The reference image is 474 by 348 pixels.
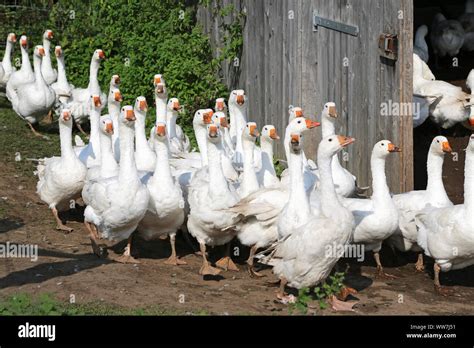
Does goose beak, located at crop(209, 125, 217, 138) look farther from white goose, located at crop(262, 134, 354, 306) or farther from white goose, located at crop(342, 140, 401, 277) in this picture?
white goose, located at crop(342, 140, 401, 277)

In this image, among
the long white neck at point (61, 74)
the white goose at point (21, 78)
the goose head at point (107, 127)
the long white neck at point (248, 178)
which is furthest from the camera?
the white goose at point (21, 78)

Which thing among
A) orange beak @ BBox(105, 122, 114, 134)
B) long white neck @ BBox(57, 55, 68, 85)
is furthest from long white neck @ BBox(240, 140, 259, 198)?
long white neck @ BBox(57, 55, 68, 85)

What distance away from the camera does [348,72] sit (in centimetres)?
1229

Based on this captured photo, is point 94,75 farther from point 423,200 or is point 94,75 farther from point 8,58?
point 423,200

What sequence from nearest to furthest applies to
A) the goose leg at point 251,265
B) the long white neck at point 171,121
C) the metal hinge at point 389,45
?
the goose leg at point 251,265 → the metal hinge at point 389,45 → the long white neck at point 171,121

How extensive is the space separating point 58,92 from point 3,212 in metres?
4.27

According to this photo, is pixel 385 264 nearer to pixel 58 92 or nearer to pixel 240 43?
pixel 240 43

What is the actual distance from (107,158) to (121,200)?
46.2 inches

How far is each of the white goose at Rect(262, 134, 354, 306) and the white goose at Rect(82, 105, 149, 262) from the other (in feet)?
5.35

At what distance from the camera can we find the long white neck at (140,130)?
11.9 meters

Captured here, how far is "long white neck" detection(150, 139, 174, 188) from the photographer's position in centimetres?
1068

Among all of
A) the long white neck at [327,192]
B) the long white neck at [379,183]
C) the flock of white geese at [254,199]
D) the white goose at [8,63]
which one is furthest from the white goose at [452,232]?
the white goose at [8,63]

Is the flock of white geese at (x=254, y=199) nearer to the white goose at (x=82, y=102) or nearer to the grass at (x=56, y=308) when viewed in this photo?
the grass at (x=56, y=308)

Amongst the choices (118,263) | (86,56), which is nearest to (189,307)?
(118,263)
